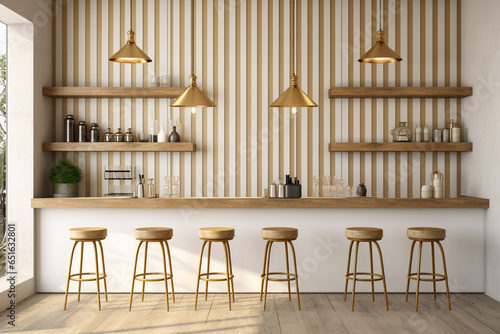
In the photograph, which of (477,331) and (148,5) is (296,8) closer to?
(148,5)

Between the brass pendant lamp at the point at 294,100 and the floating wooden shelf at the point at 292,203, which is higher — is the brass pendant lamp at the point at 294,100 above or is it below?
above

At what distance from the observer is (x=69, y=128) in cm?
623

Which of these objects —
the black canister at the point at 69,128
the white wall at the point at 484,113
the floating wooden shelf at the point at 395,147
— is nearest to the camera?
the white wall at the point at 484,113

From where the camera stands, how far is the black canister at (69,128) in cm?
622

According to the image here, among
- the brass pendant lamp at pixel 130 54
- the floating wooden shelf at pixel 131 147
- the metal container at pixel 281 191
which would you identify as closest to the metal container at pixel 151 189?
the floating wooden shelf at pixel 131 147

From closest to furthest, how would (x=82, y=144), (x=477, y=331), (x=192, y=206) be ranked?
1. (x=477, y=331)
2. (x=192, y=206)
3. (x=82, y=144)

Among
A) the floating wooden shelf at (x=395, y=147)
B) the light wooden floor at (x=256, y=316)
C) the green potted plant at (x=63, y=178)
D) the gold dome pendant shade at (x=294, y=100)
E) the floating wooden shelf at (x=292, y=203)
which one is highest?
the gold dome pendant shade at (x=294, y=100)

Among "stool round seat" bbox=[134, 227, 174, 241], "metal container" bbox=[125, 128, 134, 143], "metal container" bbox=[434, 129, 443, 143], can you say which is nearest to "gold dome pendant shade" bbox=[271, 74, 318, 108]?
"stool round seat" bbox=[134, 227, 174, 241]

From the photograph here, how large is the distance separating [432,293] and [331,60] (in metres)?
2.87

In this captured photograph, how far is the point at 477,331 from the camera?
4.30 metres

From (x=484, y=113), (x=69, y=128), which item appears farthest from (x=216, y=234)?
(x=484, y=113)

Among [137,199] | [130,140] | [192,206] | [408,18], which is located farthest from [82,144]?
[408,18]

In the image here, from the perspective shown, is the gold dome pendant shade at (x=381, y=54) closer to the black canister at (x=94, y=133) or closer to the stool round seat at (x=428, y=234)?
the stool round seat at (x=428, y=234)

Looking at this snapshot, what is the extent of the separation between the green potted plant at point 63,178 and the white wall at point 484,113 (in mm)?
4506
